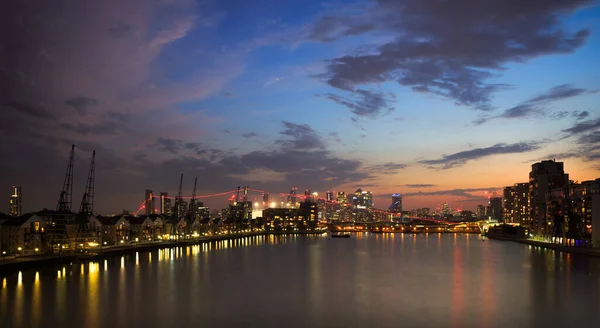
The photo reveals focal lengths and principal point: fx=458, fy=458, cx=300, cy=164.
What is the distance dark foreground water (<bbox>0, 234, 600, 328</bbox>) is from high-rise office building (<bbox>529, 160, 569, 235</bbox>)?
3552cm

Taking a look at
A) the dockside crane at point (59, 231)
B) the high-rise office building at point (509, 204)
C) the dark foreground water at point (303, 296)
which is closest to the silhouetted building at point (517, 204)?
the high-rise office building at point (509, 204)

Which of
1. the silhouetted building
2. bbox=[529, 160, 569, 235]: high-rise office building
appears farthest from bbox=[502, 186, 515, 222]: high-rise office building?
bbox=[529, 160, 569, 235]: high-rise office building

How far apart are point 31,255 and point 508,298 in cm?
3297

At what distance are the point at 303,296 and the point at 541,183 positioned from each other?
59.9m

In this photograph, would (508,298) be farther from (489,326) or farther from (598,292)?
(489,326)

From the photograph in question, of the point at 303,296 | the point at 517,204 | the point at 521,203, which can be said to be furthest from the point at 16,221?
the point at 517,204

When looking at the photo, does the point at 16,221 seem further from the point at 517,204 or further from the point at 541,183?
the point at 517,204

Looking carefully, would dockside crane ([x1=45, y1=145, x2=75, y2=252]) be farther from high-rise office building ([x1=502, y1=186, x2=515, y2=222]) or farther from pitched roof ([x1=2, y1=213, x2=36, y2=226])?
high-rise office building ([x1=502, y1=186, x2=515, y2=222])

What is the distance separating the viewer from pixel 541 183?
69688mm

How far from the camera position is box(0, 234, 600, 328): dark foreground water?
56.2 ft

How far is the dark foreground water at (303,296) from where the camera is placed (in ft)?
56.2

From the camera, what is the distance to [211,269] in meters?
33.6

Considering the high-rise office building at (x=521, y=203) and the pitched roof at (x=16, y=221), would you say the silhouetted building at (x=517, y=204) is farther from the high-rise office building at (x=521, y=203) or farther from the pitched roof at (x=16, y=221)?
the pitched roof at (x=16, y=221)

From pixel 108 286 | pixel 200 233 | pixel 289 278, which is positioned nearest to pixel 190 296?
pixel 108 286
